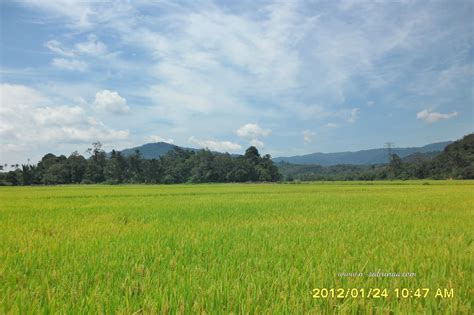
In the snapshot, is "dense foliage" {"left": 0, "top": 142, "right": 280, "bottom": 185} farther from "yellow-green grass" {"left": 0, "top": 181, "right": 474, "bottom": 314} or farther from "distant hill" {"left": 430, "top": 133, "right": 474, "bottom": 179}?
"yellow-green grass" {"left": 0, "top": 181, "right": 474, "bottom": 314}

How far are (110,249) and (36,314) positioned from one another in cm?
192

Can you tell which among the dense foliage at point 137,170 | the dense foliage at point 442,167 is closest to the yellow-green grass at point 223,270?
the dense foliage at point 137,170

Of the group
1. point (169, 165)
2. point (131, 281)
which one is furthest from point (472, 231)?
point (169, 165)

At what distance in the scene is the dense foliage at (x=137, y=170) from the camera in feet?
214

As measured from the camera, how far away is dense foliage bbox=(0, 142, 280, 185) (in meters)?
65.1

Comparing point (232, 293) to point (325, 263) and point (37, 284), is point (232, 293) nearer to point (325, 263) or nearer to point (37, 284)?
point (325, 263)

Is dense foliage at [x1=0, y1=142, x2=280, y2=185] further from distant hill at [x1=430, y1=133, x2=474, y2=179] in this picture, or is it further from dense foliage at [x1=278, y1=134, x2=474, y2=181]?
distant hill at [x1=430, y1=133, x2=474, y2=179]

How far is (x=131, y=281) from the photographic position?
272 centimetres

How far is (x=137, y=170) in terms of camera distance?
7100 cm

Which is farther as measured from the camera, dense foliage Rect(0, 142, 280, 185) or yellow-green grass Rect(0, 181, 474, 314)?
dense foliage Rect(0, 142, 280, 185)

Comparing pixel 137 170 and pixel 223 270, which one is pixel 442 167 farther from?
pixel 223 270

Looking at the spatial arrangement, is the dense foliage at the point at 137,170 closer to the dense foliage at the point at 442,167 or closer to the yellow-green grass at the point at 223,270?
the dense foliage at the point at 442,167

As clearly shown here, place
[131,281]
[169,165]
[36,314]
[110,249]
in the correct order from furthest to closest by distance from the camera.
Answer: [169,165], [110,249], [131,281], [36,314]

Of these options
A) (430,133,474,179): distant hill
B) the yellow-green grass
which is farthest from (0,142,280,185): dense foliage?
the yellow-green grass
